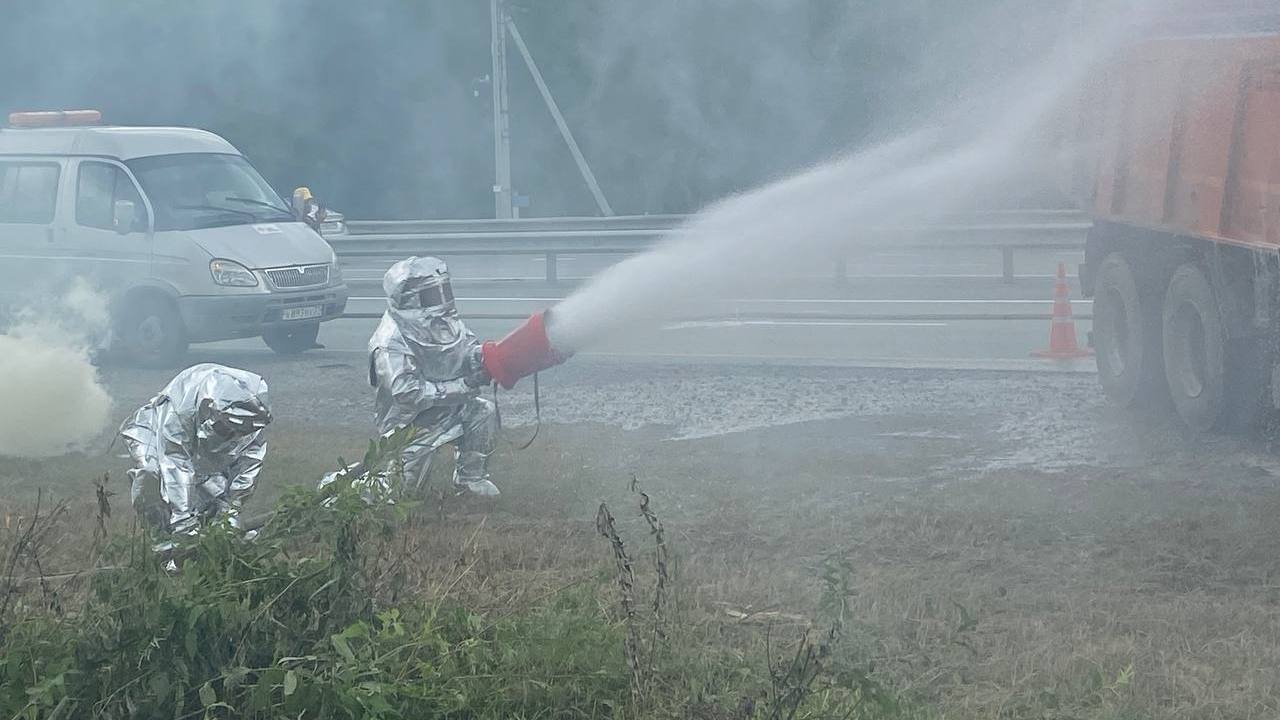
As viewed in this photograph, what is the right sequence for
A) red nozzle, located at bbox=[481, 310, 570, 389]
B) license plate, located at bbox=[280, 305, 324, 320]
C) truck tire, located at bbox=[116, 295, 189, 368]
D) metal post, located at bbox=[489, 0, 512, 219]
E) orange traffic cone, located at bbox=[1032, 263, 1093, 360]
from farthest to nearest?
metal post, located at bbox=[489, 0, 512, 219]
license plate, located at bbox=[280, 305, 324, 320]
truck tire, located at bbox=[116, 295, 189, 368]
orange traffic cone, located at bbox=[1032, 263, 1093, 360]
red nozzle, located at bbox=[481, 310, 570, 389]

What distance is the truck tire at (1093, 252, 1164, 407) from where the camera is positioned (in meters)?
9.10

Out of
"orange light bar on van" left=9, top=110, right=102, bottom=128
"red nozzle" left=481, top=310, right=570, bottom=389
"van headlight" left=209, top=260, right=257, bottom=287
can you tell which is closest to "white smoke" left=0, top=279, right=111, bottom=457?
"red nozzle" left=481, top=310, right=570, bottom=389

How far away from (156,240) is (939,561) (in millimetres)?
8656

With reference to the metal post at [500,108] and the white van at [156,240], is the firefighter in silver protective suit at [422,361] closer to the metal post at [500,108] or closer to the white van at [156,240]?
the white van at [156,240]

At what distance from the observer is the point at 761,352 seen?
12273 millimetres

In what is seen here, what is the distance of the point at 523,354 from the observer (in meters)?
6.68

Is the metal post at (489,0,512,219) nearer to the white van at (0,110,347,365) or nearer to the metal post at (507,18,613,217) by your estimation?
the metal post at (507,18,613,217)

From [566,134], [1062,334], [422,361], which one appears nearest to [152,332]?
[422,361]

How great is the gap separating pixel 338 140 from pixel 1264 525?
18.6m

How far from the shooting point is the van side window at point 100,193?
1245 centimetres

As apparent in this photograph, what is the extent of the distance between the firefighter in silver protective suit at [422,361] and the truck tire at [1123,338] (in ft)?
15.0

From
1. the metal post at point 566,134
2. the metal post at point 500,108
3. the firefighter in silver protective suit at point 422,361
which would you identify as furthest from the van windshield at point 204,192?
the metal post at point 566,134

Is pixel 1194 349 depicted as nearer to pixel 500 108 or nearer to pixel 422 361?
pixel 422 361

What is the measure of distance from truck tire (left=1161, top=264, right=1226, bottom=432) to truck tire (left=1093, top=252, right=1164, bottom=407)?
0.19m
